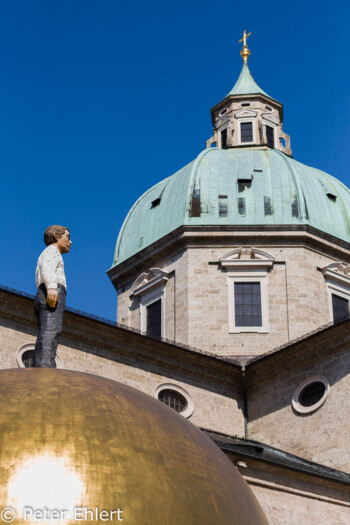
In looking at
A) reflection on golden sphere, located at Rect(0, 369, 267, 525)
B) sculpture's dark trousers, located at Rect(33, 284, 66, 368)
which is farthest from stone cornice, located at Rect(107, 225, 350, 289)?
reflection on golden sphere, located at Rect(0, 369, 267, 525)

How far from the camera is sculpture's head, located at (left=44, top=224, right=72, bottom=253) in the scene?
6680 mm

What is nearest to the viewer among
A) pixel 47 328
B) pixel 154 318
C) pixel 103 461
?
pixel 103 461

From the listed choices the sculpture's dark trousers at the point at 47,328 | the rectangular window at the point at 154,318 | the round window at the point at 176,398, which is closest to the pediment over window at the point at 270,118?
the rectangular window at the point at 154,318

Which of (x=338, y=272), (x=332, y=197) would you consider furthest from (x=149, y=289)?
(x=332, y=197)

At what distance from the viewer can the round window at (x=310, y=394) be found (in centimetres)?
2278

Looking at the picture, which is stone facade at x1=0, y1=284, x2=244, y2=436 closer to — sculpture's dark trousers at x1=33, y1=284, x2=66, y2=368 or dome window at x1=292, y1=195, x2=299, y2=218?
dome window at x1=292, y1=195, x2=299, y2=218

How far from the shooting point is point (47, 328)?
6.26 m

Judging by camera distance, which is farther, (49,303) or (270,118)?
(270,118)

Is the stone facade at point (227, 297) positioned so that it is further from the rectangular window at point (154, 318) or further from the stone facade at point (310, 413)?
the stone facade at point (310, 413)

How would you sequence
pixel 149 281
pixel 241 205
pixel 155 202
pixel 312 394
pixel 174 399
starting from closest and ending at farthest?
pixel 312 394
pixel 174 399
pixel 149 281
pixel 241 205
pixel 155 202

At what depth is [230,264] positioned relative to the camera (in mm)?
27719

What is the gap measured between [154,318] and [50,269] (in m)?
22.2

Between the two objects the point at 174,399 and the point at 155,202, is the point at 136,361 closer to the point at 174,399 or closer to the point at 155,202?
the point at 174,399

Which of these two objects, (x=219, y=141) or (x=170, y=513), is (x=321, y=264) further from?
(x=170, y=513)
